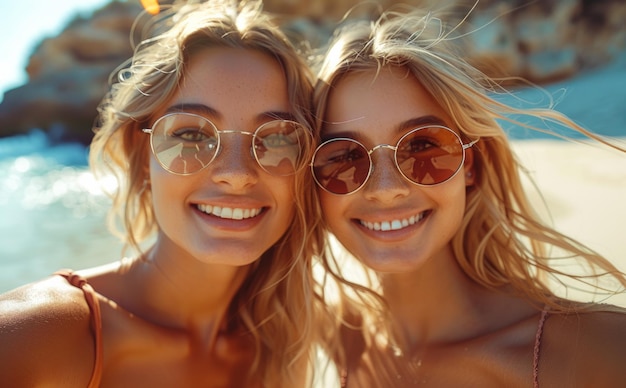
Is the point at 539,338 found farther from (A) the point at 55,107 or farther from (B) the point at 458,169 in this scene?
(A) the point at 55,107

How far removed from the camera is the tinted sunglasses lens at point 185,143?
7.85ft

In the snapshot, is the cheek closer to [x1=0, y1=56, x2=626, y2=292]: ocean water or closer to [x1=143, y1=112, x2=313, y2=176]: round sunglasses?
[x1=143, y1=112, x2=313, y2=176]: round sunglasses

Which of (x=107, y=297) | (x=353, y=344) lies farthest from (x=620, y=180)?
(x=107, y=297)

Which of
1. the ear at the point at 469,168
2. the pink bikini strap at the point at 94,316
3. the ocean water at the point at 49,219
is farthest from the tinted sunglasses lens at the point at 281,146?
the ocean water at the point at 49,219

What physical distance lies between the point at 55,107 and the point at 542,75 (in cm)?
1723

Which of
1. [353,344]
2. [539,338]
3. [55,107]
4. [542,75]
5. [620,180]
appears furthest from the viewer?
[55,107]

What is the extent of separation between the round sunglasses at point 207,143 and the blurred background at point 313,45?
8.69 ft

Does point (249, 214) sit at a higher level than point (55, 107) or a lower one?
higher

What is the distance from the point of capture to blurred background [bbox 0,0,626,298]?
5.98 meters

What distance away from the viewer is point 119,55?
20812 millimetres

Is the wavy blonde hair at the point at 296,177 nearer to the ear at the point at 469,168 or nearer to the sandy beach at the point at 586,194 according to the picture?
the ear at the point at 469,168

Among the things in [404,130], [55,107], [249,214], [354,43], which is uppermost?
[354,43]

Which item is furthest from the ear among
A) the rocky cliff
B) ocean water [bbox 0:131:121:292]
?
the rocky cliff

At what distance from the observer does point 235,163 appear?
7.80 feet
